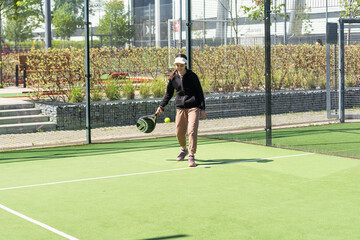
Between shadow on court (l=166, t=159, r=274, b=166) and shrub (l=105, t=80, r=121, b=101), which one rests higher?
shrub (l=105, t=80, r=121, b=101)

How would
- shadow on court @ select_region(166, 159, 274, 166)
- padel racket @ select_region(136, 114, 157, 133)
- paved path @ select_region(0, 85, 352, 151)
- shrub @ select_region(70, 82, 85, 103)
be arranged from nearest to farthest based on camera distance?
shadow on court @ select_region(166, 159, 274, 166)
padel racket @ select_region(136, 114, 157, 133)
paved path @ select_region(0, 85, 352, 151)
shrub @ select_region(70, 82, 85, 103)

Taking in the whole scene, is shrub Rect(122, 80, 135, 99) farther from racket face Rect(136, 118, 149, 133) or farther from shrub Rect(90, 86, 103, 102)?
racket face Rect(136, 118, 149, 133)

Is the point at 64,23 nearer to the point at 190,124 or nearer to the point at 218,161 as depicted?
the point at 218,161

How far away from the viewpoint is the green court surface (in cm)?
675

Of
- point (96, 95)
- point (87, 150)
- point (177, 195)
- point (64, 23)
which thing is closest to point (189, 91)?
point (177, 195)

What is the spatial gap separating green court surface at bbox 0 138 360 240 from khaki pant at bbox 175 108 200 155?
1.33 ft

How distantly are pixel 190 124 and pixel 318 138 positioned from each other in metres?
4.27

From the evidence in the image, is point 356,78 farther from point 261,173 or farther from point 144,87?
point 261,173

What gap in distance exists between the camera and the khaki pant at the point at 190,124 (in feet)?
34.9

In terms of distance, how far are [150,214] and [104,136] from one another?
757 cm

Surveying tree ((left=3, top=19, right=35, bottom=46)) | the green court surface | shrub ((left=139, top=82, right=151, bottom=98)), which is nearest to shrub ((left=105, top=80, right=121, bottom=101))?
shrub ((left=139, top=82, right=151, bottom=98))

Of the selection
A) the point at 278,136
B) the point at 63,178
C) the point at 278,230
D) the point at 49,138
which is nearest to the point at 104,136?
the point at 49,138

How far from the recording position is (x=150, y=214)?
743 cm

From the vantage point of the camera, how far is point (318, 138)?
14.0 m
